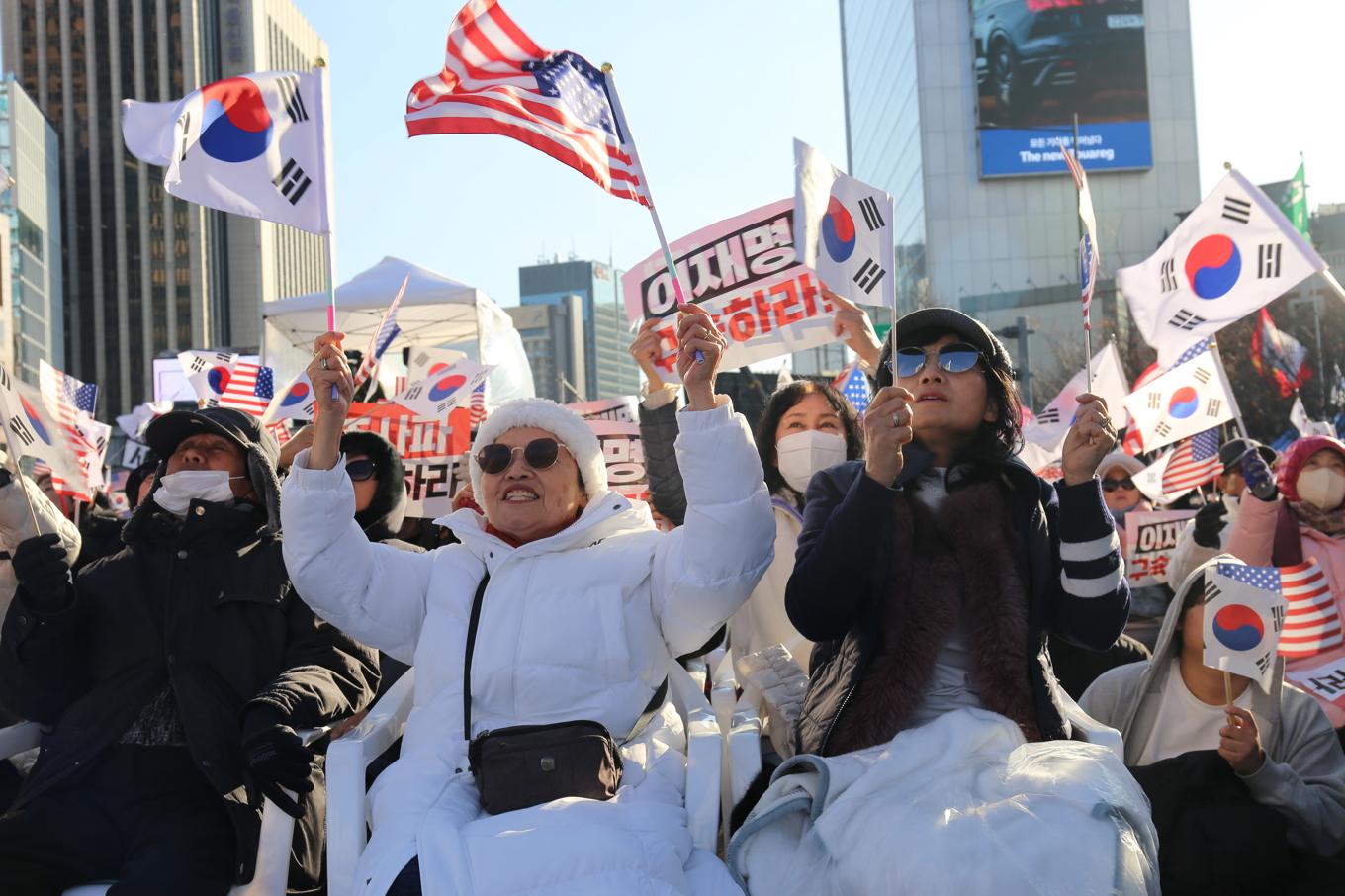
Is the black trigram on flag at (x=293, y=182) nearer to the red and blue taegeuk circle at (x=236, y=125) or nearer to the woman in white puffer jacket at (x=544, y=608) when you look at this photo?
the red and blue taegeuk circle at (x=236, y=125)

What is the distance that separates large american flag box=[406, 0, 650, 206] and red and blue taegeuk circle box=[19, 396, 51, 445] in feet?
6.94

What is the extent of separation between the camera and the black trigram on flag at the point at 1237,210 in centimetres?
618

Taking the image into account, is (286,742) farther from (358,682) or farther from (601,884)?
(601,884)

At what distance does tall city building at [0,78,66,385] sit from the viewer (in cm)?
6444

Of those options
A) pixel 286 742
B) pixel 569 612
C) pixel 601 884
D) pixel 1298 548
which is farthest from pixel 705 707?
pixel 1298 548

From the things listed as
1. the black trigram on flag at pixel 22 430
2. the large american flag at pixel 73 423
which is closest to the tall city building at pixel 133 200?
the large american flag at pixel 73 423

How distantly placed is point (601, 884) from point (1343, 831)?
210 centimetres

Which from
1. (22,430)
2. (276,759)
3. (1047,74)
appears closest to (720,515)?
(276,759)

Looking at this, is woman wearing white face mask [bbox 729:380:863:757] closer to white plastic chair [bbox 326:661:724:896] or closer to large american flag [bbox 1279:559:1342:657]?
white plastic chair [bbox 326:661:724:896]

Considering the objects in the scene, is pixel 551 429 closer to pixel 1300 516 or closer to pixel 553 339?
pixel 1300 516

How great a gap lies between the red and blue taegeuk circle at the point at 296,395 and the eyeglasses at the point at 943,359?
6623 mm

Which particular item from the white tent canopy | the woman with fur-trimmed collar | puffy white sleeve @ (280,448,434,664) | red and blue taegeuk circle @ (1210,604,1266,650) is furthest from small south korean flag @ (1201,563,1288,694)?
the white tent canopy

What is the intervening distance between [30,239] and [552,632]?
7993 centimetres

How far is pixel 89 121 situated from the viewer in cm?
8719
